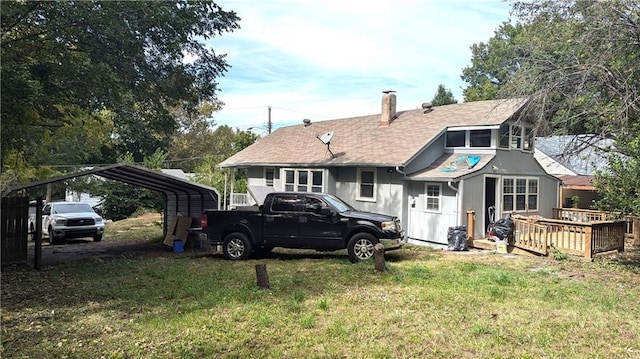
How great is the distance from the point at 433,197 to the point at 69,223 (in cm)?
1396

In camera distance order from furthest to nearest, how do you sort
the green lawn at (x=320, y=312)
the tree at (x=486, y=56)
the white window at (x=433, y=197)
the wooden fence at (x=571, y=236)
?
the tree at (x=486, y=56), the white window at (x=433, y=197), the wooden fence at (x=571, y=236), the green lawn at (x=320, y=312)

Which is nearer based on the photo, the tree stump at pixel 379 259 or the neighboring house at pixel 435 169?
the tree stump at pixel 379 259

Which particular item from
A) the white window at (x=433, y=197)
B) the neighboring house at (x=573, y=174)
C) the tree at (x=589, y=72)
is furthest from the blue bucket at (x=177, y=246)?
the neighboring house at (x=573, y=174)

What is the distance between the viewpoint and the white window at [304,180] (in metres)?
19.1

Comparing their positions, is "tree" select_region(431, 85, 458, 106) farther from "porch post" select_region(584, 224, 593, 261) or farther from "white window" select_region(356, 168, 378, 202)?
"porch post" select_region(584, 224, 593, 261)

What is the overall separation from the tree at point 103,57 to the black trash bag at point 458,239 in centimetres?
878

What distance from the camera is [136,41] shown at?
9.59 metres

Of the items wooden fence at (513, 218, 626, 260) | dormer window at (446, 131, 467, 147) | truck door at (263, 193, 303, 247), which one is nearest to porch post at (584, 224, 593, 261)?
wooden fence at (513, 218, 626, 260)

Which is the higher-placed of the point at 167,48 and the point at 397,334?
the point at 167,48

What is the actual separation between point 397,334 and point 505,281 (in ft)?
14.4

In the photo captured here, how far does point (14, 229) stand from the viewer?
10.7 m

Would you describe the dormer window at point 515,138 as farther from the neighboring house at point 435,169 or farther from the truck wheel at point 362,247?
the truck wheel at point 362,247

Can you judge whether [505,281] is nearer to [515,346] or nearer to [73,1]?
A: [515,346]

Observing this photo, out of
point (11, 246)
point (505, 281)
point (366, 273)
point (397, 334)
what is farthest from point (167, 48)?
point (505, 281)
